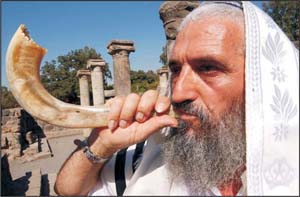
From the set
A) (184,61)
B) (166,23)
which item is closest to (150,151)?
(184,61)

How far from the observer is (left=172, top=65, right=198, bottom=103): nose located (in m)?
1.29

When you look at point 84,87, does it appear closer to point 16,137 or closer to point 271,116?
point 16,137

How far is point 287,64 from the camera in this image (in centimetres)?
129

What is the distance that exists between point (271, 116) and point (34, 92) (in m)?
0.93

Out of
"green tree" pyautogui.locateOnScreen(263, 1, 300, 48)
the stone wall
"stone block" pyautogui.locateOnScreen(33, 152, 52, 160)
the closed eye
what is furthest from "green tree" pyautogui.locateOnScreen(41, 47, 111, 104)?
the closed eye

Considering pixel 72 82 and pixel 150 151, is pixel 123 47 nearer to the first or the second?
pixel 150 151

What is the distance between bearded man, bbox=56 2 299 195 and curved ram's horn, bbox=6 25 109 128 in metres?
0.08

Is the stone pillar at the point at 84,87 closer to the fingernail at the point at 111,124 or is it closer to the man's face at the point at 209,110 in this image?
the man's face at the point at 209,110

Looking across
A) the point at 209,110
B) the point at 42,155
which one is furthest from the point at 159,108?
the point at 42,155

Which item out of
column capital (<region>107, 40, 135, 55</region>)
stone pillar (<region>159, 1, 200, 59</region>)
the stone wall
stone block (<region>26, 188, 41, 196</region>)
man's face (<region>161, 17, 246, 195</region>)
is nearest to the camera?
man's face (<region>161, 17, 246, 195</region>)

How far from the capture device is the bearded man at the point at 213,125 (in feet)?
3.93

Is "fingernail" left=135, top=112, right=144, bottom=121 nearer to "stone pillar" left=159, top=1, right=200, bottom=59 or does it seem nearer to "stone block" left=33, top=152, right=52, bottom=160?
"stone pillar" left=159, top=1, right=200, bottom=59

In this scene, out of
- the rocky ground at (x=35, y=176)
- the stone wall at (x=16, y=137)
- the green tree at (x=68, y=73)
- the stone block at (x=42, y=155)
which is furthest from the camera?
the green tree at (x=68, y=73)

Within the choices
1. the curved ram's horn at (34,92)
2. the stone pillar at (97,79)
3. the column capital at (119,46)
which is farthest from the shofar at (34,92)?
the stone pillar at (97,79)
